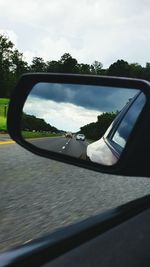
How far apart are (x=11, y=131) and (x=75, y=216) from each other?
404 centimetres

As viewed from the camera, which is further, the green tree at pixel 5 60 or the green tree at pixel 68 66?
the green tree at pixel 5 60

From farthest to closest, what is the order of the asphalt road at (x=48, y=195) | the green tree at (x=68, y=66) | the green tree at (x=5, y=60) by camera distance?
the green tree at (x=5, y=60) → the asphalt road at (x=48, y=195) → the green tree at (x=68, y=66)

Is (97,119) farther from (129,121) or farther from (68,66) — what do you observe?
(68,66)

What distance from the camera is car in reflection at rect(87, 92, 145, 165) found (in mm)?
1805

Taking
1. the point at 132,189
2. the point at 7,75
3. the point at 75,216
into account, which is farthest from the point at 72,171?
the point at 7,75

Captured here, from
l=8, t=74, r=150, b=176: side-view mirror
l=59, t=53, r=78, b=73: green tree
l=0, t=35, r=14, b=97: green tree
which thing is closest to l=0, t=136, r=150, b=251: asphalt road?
l=59, t=53, r=78, b=73: green tree

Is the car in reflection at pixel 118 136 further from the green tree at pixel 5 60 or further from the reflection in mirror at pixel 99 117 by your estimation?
the green tree at pixel 5 60

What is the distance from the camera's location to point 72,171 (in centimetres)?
1166

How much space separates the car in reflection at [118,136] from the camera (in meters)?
1.80

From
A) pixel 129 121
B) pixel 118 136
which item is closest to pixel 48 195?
pixel 118 136

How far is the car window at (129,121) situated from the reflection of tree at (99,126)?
0.22 feet

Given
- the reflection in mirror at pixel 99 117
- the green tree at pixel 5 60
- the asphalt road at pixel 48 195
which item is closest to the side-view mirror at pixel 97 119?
the reflection in mirror at pixel 99 117

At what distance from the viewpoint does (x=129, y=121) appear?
6.34 feet

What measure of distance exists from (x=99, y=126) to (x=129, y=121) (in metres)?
0.11
